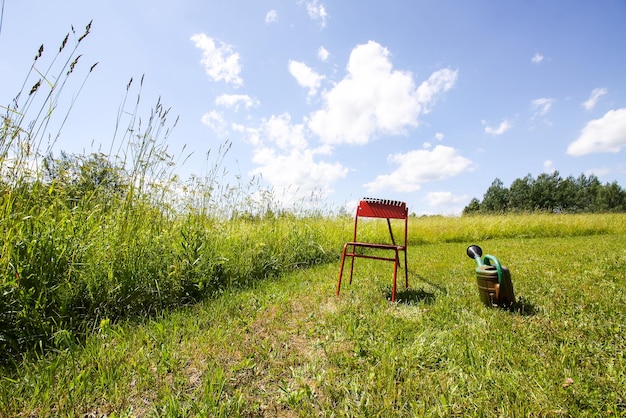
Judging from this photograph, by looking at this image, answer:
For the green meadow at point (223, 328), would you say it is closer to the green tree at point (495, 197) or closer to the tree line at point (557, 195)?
the tree line at point (557, 195)

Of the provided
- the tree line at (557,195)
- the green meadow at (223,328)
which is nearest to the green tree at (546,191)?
the tree line at (557,195)

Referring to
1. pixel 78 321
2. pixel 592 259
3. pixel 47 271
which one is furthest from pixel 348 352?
pixel 592 259

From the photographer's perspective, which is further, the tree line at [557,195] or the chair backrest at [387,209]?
the tree line at [557,195]

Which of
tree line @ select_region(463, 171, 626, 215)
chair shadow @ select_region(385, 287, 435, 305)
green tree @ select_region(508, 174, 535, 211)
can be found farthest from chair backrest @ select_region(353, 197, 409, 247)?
green tree @ select_region(508, 174, 535, 211)

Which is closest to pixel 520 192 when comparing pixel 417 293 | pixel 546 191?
pixel 546 191

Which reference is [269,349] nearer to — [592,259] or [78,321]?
[78,321]

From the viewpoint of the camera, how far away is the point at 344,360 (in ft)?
7.16

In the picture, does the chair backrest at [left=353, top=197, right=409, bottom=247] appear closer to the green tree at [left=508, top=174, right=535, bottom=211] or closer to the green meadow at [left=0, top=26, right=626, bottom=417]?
the green meadow at [left=0, top=26, right=626, bottom=417]

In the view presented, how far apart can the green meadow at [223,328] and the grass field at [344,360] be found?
0.04 feet

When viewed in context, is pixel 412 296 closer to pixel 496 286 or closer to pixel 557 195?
pixel 496 286

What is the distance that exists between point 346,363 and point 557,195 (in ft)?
262

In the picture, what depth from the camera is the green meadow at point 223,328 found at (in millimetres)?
1756

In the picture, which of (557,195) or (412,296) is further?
(557,195)

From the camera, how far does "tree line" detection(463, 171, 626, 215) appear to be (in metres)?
63.2
